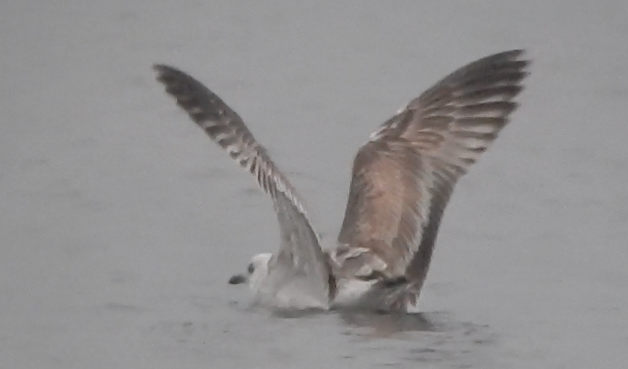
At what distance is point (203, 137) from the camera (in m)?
18.8

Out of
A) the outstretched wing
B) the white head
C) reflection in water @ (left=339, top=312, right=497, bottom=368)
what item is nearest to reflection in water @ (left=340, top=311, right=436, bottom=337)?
reflection in water @ (left=339, top=312, right=497, bottom=368)

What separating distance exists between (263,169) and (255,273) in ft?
3.83

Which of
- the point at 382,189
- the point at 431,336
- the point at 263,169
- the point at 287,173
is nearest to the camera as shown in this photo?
the point at 431,336

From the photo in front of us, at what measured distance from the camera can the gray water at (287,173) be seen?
12.0 metres

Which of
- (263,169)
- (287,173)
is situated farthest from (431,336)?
(287,173)

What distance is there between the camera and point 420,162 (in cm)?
1338

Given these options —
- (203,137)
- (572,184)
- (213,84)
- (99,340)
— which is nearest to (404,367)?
(99,340)

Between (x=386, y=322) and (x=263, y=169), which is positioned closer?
(x=263, y=169)

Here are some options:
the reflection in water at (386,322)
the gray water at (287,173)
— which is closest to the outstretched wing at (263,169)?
the reflection in water at (386,322)

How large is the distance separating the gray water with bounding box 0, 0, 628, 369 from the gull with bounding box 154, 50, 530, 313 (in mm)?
258

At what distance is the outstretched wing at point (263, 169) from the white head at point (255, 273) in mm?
471

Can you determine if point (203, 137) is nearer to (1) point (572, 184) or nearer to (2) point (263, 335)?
(1) point (572, 184)

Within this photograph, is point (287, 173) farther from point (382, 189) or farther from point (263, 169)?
point (263, 169)

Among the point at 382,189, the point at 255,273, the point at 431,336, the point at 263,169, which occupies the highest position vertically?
the point at 263,169
